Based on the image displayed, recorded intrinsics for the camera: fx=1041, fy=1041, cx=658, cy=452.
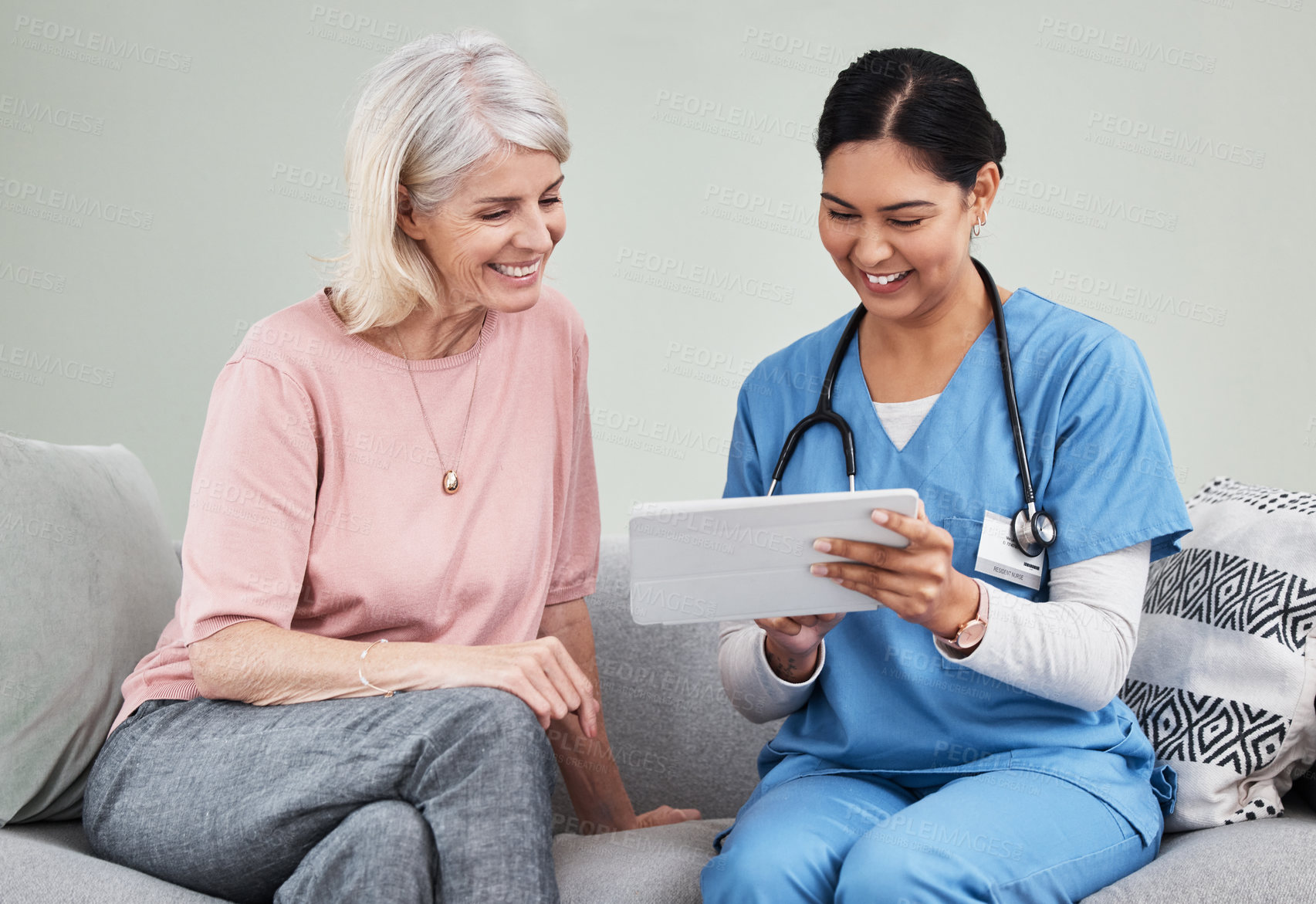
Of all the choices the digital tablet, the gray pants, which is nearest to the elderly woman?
the gray pants

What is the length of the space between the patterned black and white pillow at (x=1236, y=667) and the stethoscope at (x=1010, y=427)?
1.13ft

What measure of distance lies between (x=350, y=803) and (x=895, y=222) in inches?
36.2

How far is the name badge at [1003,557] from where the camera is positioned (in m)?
1.23

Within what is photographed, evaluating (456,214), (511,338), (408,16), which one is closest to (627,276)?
(408,16)

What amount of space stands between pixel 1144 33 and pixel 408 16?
5.87 feet

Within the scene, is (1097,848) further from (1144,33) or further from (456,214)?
(1144,33)

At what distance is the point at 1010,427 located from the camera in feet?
4.25

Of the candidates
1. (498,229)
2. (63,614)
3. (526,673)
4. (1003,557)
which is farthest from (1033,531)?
(63,614)
